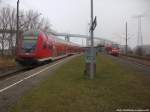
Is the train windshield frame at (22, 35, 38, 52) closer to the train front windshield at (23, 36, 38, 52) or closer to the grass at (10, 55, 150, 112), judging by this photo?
the train front windshield at (23, 36, 38, 52)

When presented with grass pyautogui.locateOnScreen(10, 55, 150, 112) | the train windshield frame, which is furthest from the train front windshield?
grass pyautogui.locateOnScreen(10, 55, 150, 112)

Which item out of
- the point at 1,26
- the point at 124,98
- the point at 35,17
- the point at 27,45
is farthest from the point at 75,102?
the point at 35,17

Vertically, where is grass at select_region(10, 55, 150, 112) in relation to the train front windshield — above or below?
below

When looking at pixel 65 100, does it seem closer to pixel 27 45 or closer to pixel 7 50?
pixel 27 45

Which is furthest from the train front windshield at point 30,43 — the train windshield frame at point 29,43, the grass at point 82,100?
the grass at point 82,100

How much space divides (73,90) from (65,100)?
2.02 meters

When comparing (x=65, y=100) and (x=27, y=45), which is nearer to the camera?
(x=65, y=100)

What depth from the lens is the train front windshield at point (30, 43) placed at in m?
26.9

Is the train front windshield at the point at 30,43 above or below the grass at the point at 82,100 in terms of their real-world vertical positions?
above

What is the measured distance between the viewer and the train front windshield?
2689cm

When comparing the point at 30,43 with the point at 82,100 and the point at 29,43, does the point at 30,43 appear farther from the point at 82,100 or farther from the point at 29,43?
the point at 82,100

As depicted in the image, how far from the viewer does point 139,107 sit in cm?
852

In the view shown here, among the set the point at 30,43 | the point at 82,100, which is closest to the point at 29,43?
the point at 30,43

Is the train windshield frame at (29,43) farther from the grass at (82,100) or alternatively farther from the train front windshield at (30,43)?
the grass at (82,100)
